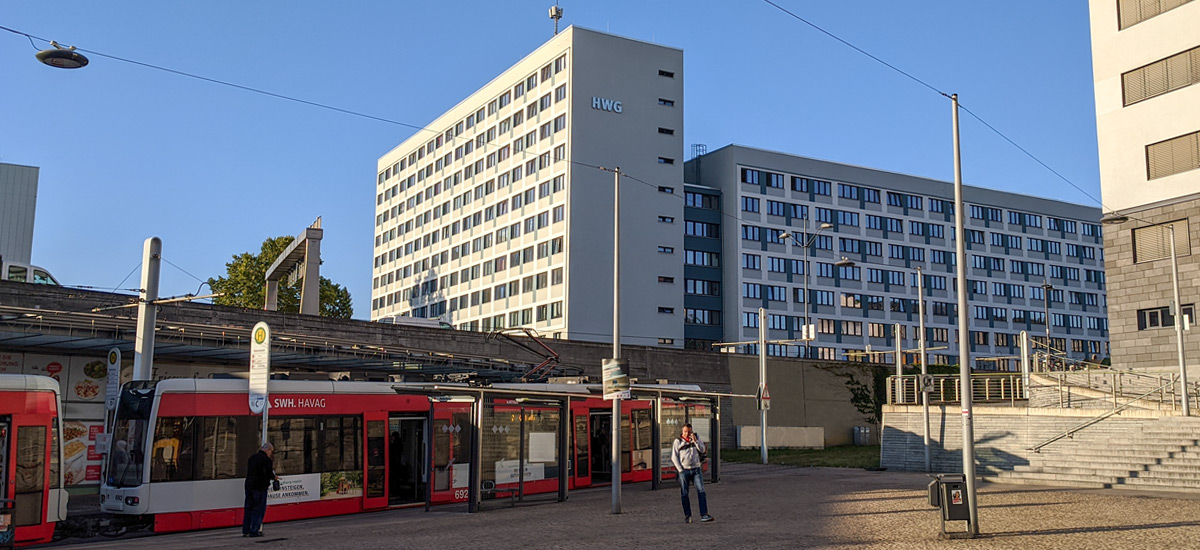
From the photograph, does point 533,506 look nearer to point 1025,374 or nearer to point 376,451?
point 376,451

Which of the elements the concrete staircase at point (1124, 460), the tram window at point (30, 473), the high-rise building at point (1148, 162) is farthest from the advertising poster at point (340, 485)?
the high-rise building at point (1148, 162)

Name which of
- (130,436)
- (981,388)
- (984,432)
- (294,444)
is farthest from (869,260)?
(130,436)

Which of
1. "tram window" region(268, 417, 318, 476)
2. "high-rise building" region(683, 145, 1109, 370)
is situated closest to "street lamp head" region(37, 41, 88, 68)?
"tram window" region(268, 417, 318, 476)

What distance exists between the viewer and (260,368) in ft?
54.1

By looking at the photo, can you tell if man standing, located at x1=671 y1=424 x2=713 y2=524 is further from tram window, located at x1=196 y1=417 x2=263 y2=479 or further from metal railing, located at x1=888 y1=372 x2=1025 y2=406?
metal railing, located at x1=888 y1=372 x2=1025 y2=406

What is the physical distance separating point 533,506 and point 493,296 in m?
55.8

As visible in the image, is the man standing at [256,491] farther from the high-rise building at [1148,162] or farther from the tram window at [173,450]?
the high-rise building at [1148,162]

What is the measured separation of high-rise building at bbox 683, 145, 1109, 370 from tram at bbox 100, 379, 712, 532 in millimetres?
55197

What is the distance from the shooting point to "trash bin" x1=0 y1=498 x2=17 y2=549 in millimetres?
15859

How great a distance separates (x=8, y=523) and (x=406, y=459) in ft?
25.2

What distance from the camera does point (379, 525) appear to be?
1816 cm

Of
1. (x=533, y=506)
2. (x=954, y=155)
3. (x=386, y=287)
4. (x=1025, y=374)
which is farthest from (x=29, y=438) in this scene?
(x=386, y=287)

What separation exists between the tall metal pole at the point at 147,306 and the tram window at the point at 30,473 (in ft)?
11.6

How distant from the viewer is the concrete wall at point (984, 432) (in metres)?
29.0
